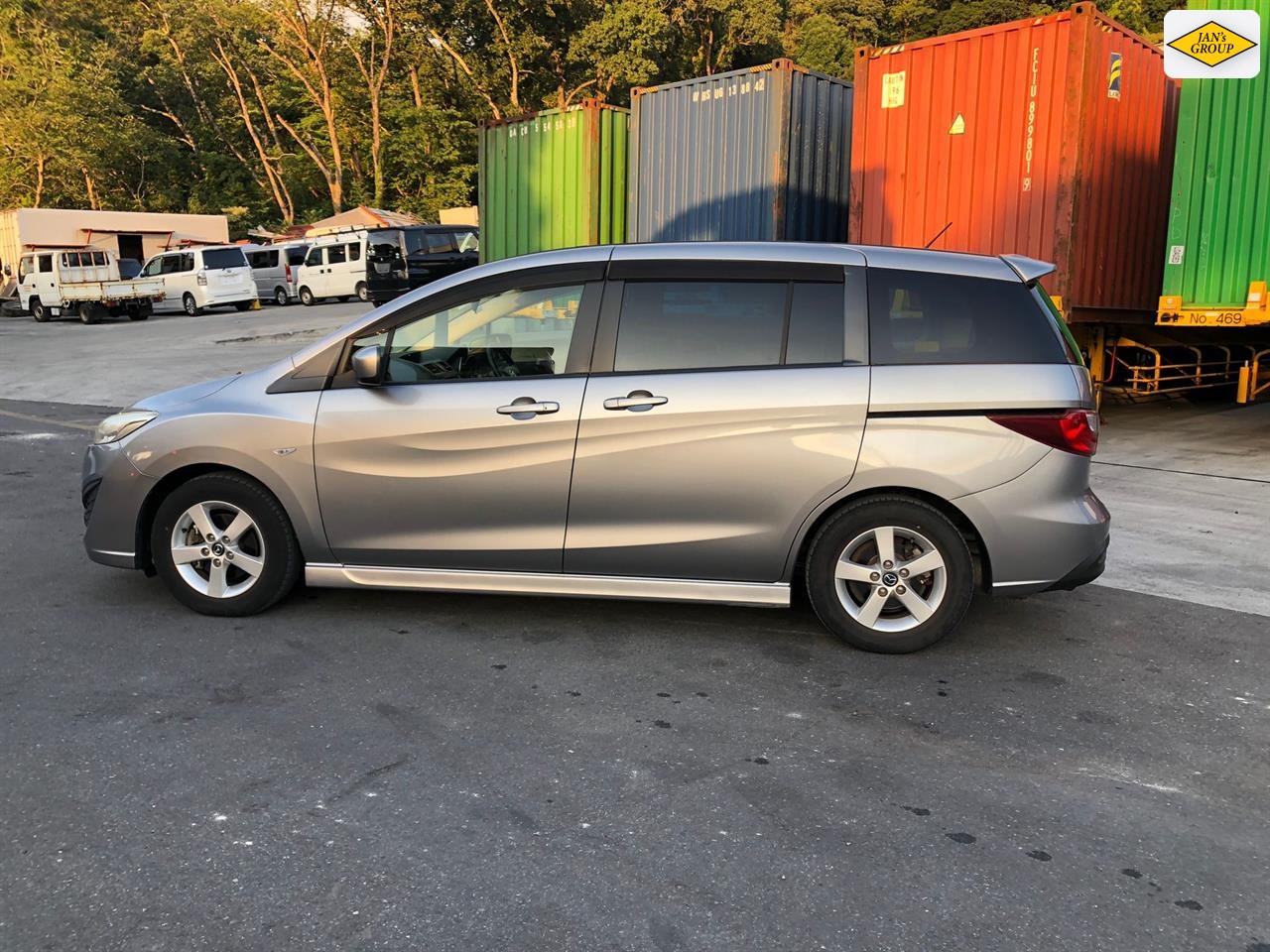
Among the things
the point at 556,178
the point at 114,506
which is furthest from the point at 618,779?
the point at 556,178

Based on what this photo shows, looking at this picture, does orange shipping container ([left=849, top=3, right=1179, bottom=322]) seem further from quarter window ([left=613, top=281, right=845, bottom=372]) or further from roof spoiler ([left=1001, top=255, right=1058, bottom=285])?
quarter window ([left=613, top=281, right=845, bottom=372])

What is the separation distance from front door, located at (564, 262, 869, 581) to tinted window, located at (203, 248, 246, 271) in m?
28.3

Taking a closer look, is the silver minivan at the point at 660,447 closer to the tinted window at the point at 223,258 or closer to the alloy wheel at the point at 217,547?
the alloy wheel at the point at 217,547

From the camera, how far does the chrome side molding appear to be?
464cm

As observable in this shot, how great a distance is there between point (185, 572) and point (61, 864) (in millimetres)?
2267

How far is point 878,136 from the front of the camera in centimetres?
1140

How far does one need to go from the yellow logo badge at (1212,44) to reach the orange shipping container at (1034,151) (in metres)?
0.78

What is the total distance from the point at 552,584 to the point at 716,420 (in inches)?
40.2

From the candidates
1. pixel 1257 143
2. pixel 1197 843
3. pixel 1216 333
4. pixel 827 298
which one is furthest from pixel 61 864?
pixel 1216 333

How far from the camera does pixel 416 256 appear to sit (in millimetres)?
26109

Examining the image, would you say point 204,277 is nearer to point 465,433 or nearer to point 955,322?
point 465,433

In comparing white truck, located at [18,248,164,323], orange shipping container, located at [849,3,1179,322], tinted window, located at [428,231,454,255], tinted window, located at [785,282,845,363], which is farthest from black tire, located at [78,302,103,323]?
tinted window, located at [785,282,845,363]

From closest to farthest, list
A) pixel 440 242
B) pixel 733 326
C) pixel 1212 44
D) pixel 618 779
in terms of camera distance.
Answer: pixel 618 779
pixel 733 326
pixel 1212 44
pixel 440 242

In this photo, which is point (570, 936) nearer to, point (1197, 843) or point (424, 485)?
point (1197, 843)
